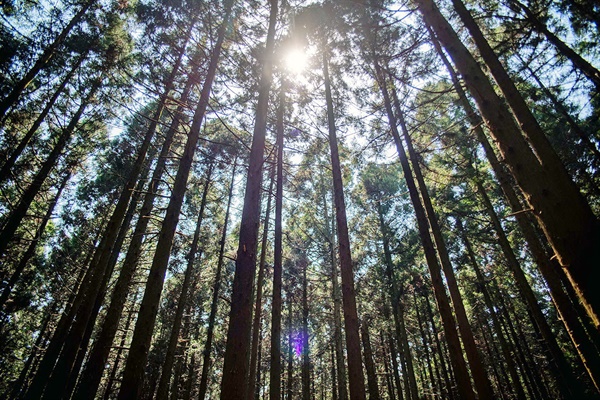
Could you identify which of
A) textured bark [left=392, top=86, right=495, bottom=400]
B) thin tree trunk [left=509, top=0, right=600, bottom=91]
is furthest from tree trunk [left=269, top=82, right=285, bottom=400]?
thin tree trunk [left=509, top=0, right=600, bottom=91]

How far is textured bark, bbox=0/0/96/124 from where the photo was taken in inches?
366

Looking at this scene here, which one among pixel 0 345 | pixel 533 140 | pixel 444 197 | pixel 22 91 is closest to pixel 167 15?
pixel 22 91

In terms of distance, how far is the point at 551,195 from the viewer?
9.34 ft

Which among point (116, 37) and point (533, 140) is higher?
point (116, 37)

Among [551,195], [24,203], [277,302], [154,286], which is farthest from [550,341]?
[24,203]

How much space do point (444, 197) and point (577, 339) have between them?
945 centimetres

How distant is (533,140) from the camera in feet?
10.8

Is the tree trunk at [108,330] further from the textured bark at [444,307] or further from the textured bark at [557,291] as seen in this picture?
the textured bark at [557,291]

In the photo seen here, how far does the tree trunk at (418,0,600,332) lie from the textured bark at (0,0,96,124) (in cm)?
1396

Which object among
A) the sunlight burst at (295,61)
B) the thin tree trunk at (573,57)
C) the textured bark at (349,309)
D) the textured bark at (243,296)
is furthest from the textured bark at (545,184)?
the thin tree trunk at (573,57)

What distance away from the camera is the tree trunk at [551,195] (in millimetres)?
2494

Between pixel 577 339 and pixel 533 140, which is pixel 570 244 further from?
pixel 577 339

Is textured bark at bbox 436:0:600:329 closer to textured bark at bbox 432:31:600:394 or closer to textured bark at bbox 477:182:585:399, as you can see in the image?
textured bark at bbox 432:31:600:394

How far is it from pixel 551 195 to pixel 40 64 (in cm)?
1563
